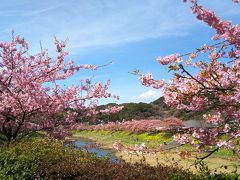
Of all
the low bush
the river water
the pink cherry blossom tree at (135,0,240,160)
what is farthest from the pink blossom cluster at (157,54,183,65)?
the river water

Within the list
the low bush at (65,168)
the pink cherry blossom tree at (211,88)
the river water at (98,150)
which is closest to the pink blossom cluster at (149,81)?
the pink cherry blossom tree at (211,88)

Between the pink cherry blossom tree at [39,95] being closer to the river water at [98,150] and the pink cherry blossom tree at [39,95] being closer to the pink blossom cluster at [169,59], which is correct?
the river water at [98,150]

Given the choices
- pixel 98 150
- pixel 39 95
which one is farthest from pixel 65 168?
pixel 98 150

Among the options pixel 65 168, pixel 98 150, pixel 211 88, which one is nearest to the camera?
pixel 211 88

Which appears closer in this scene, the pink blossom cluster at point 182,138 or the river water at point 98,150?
the pink blossom cluster at point 182,138

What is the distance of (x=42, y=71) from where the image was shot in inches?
519

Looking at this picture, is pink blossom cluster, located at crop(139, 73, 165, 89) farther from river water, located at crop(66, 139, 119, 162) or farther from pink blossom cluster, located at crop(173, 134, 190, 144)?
river water, located at crop(66, 139, 119, 162)

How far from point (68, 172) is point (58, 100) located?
3.97 metres

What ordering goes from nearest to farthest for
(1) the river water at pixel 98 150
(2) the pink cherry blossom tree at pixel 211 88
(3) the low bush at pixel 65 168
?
(2) the pink cherry blossom tree at pixel 211 88
(3) the low bush at pixel 65 168
(1) the river water at pixel 98 150

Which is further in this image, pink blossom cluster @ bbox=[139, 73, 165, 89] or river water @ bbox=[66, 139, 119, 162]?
river water @ bbox=[66, 139, 119, 162]

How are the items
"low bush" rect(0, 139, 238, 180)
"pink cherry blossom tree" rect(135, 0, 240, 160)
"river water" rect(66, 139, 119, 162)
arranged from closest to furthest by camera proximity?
"pink cherry blossom tree" rect(135, 0, 240, 160)
"low bush" rect(0, 139, 238, 180)
"river water" rect(66, 139, 119, 162)

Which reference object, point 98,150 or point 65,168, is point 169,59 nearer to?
point 65,168

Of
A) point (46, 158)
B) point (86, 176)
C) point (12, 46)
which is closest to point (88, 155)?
point (46, 158)

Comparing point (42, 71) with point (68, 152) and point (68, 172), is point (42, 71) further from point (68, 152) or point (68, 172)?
point (68, 172)
